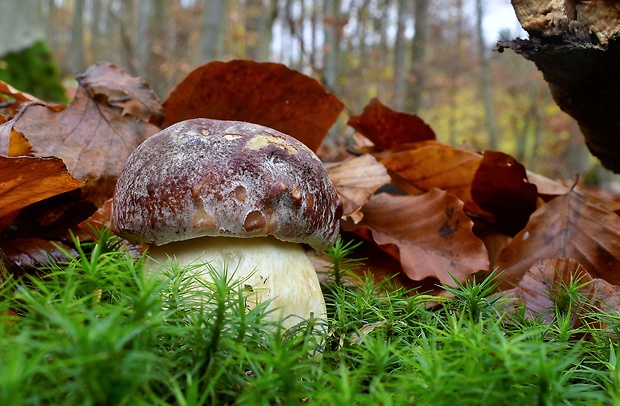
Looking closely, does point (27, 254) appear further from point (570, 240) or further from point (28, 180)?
point (570, 240)

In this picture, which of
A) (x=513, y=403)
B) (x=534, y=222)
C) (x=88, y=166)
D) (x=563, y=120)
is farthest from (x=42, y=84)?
(x=563, y=120)

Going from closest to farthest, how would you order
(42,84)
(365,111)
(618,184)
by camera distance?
(365,111) < (42,84) < (618,184)

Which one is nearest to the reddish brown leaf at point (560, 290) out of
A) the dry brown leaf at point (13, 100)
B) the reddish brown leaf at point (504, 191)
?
the reddish brown leaf at point (504, 191)

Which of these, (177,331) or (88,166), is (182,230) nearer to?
(177,331)

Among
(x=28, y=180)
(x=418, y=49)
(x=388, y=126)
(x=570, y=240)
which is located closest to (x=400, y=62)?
(x=418, y=49)

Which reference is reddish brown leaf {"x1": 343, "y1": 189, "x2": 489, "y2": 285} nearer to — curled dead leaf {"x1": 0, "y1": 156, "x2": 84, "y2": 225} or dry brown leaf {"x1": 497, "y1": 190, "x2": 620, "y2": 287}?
dry brown leaf {"x1": 497, "y1": 190, "x2": 620, "y2": 287}
